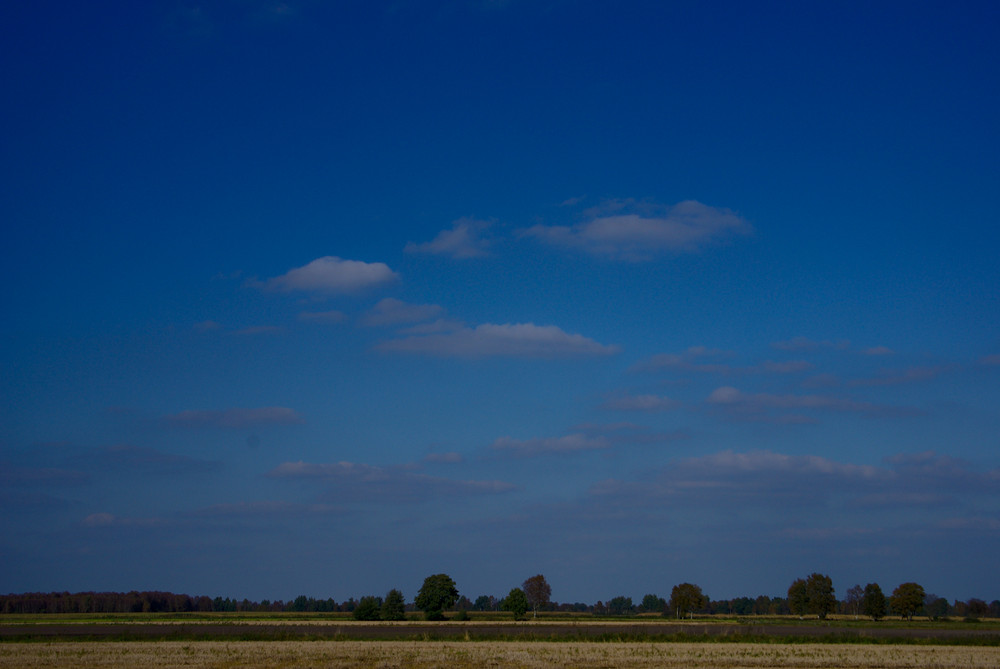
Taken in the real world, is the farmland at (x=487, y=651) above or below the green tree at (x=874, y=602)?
above

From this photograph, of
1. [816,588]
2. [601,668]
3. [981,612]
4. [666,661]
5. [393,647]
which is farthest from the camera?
[981,612]

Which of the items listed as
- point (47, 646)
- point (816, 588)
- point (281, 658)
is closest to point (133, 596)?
point (816, 588)

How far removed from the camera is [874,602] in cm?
13412

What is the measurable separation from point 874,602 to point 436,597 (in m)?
77.4

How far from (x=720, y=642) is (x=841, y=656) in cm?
1056

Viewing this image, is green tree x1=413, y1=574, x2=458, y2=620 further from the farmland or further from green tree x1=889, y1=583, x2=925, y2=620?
green tree x1=889, y1=583, x2=925, y2=620

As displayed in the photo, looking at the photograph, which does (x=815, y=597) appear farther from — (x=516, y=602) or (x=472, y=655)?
(x=472, y=655)

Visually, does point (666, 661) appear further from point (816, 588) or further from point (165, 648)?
point (816, 588)

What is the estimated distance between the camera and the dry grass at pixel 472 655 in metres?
35.3

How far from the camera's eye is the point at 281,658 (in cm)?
3722

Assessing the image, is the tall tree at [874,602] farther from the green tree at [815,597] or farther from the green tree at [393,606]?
the green tree at [393,606]

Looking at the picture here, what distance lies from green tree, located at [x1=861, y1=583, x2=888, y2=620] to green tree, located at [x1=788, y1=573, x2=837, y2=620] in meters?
5.86

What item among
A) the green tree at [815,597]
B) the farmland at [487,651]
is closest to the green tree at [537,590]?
the green tree at [815,597]

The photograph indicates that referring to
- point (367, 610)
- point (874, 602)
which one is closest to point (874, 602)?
point (874, 602)
